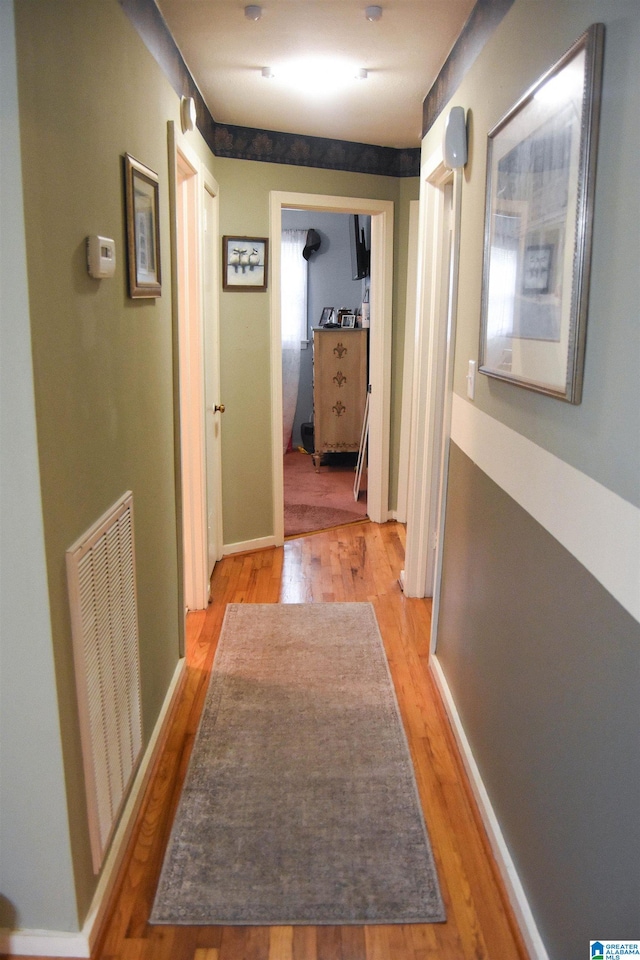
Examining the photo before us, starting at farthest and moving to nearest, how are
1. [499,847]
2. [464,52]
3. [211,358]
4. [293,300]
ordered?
[293,300] < [211,358] < [464,52] < [499,847]

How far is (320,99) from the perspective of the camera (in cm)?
335

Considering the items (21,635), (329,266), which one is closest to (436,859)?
(21,635)

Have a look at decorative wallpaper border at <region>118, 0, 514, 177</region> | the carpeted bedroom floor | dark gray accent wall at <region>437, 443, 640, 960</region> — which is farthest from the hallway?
decorative wallpaper border at <region>118, 0, 514, 177</region>

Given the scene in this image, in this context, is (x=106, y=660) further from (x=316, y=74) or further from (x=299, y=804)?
(x=316, y=74)

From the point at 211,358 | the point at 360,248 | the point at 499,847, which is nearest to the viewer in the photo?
the point at 499,847

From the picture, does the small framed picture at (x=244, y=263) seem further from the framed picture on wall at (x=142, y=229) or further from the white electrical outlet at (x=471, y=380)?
the white electrical outlet at (x=471, y=380)

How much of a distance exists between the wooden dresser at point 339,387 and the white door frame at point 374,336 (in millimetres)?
1351

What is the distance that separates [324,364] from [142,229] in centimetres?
399

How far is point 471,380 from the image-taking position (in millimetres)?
2320

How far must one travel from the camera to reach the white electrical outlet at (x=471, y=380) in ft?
7.48

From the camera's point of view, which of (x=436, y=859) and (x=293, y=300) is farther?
(x=293, y=300)

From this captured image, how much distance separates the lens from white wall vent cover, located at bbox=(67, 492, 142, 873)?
152 cm

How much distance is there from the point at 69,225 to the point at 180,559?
158 centimetres

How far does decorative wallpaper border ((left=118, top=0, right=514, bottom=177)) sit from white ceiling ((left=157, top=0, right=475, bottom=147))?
5cm
